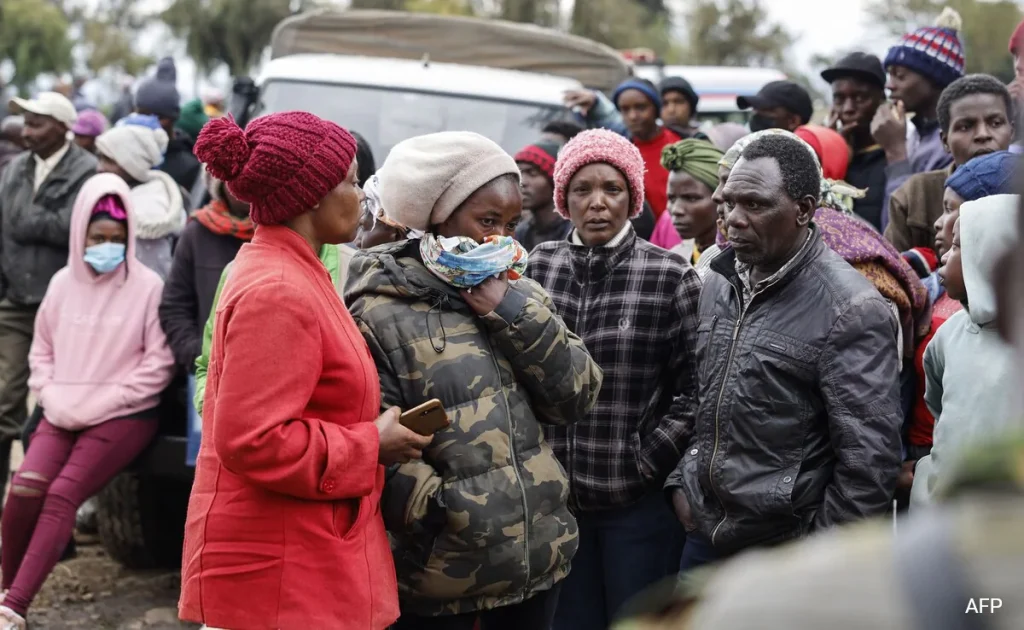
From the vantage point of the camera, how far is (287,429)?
9.09 feet

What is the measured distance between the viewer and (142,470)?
568 centimetres

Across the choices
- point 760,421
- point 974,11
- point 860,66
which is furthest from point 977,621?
point 974,11

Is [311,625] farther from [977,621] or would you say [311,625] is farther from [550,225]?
[550,225]

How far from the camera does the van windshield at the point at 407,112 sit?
22.3 ft

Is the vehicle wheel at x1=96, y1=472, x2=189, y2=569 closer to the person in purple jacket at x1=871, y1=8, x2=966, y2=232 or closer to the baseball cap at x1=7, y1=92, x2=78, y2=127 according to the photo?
the baseball cap at x1=7, y1=92, x2=78, y2=127

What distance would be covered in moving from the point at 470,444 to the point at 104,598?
3.71 m

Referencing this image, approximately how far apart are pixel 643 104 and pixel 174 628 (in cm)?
393

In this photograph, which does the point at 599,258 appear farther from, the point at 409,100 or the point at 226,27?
the point at 226,27

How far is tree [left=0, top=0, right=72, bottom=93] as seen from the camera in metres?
40.6

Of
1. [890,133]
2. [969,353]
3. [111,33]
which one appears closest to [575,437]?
[969,353]

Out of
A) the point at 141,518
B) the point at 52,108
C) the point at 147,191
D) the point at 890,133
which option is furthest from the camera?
the point at 52,108

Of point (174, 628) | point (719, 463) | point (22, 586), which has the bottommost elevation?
point (174, 628)

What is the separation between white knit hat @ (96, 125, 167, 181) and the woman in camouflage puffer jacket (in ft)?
12.8

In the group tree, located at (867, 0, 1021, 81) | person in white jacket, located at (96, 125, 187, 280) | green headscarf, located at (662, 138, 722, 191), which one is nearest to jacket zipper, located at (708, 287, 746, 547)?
green headscarf, located at (662, 138, 722, 191)
